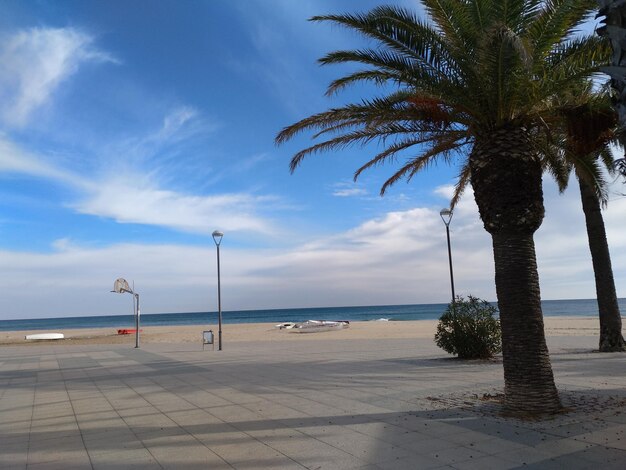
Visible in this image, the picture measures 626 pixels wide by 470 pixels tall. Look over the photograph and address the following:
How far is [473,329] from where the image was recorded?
1254cm

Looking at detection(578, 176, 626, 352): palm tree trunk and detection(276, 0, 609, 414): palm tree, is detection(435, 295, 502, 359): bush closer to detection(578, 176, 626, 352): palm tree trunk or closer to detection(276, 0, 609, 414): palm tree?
detection(578, 176, 626, 352): palm tree trunk

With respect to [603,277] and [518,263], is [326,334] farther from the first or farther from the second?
[518,263]

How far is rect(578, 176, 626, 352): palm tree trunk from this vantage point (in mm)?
13398

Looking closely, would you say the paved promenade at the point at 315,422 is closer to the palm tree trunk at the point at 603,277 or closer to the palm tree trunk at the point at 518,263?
the palm tree trunk at the point at 518,263

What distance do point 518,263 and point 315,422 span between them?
3338mm

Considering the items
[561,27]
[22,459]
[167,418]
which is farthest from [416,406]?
[561,27]

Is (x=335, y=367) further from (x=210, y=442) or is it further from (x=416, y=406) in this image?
(x=210, y=442)

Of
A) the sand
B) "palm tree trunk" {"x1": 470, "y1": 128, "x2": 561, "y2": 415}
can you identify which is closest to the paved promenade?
"palm tree trunk" {"x1": 470, "y1": 128, "x2": 561, "y2": 415}

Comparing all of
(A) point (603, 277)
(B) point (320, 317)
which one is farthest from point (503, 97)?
(B) point (320, 317)

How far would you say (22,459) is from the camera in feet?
17.6

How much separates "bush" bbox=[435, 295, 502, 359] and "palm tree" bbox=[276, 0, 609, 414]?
5.97 m

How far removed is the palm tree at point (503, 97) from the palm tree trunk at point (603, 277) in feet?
24.8

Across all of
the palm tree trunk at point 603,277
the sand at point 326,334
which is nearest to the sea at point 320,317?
the sand at point 326,334

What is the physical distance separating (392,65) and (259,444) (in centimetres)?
555
